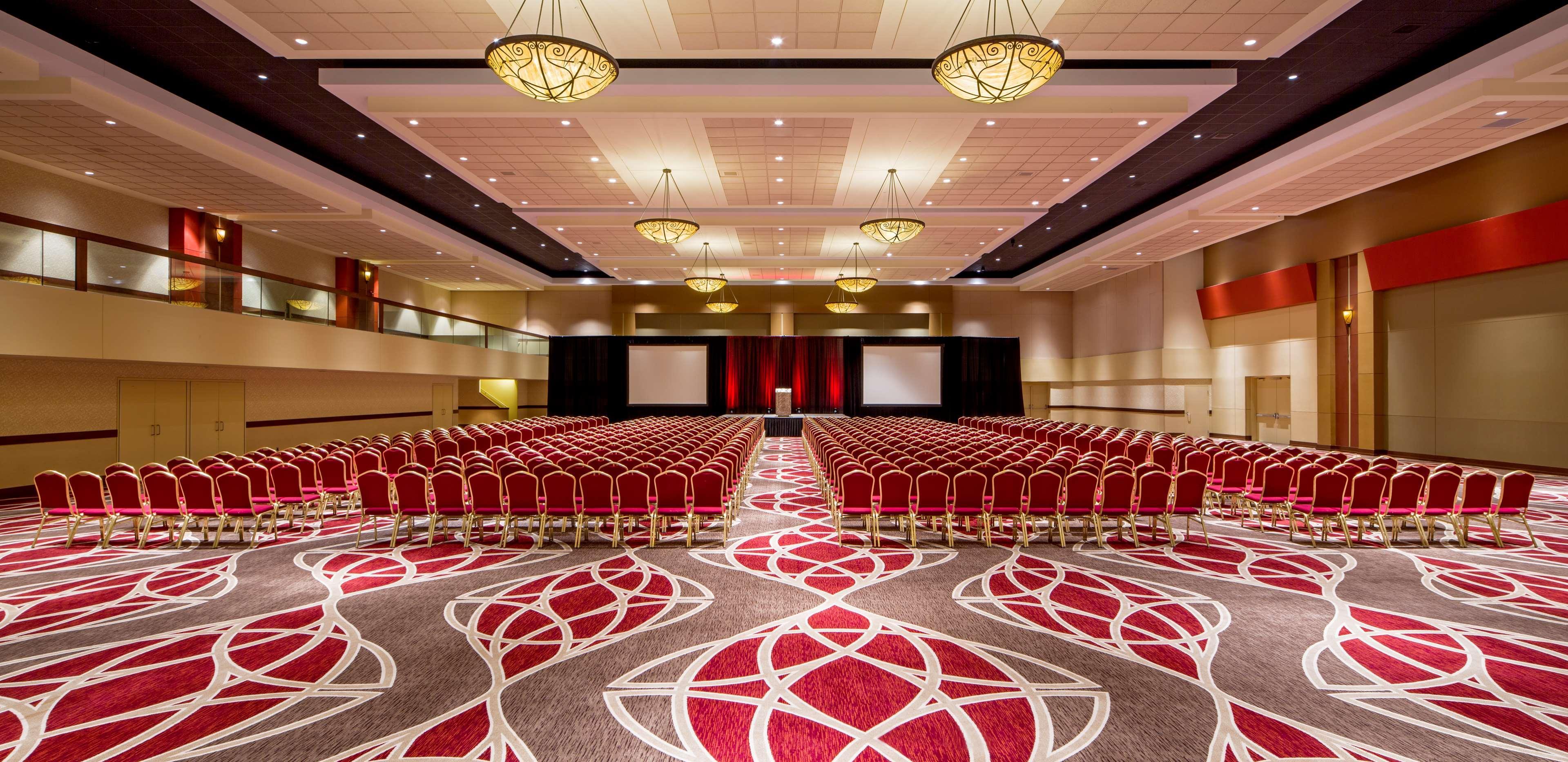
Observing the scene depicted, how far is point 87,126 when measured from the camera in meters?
8.91

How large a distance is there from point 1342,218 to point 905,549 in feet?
51.6

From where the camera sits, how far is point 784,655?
3830mm

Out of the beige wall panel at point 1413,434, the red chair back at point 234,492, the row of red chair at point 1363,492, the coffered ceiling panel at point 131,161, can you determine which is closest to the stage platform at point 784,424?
the beige wall panel at point 1413,434

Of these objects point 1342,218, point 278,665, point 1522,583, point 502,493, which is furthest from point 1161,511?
point 1342,218

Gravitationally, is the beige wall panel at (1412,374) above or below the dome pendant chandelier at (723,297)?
below

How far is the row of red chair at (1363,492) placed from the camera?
21.7 feet

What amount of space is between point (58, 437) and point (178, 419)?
2017 mm

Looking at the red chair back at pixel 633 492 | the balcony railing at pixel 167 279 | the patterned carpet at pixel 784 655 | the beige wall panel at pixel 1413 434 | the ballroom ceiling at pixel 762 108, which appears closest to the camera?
the patterned carpet at pixel 784 655

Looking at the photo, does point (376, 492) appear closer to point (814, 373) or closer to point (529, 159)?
point (529, 159)

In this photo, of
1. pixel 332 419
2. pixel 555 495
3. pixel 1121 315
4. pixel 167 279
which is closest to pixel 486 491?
pixel 555 495

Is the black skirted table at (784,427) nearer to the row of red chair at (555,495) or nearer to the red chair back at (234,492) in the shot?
the row of red chair at (555,495)

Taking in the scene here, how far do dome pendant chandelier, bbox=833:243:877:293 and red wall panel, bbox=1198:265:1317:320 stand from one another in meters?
9.97

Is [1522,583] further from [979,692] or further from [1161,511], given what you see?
[979,692]

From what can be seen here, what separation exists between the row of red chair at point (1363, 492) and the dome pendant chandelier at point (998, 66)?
4.51 metres
